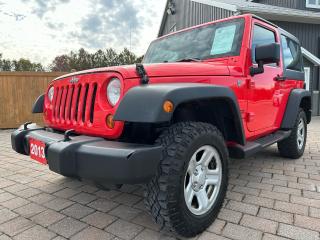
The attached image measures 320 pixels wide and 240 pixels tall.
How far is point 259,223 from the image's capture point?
234 centimetres

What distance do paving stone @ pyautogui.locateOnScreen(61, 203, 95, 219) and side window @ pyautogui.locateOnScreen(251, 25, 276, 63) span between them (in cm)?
222

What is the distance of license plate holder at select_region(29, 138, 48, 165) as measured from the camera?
2.18 meters

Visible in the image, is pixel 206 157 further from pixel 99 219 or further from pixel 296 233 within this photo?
pixel 99 219

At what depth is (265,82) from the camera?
3.32 meters

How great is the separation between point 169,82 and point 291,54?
3.07 m

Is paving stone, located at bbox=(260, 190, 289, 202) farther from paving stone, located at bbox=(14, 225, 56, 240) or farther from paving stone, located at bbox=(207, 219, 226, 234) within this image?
paving stone, located at bbox=(14, 225, 56, 240)

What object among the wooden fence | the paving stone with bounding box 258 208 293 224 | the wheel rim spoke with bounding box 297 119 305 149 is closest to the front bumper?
the paving stone with bounding box 258 208 293 224

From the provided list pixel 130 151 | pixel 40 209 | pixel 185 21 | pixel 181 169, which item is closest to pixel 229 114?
pixel 181 169

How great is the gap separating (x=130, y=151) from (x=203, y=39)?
6.30 ft

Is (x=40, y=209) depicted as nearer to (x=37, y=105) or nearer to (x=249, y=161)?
(x=37, y=105)

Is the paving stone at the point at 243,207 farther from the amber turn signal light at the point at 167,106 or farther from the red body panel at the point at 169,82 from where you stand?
the amber turn signal light at the point at 167,106

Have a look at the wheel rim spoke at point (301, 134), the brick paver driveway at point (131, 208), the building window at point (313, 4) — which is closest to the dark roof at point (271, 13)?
the building window at point (313, 4)

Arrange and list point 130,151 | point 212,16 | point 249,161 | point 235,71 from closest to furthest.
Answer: point 130,151
point 235,71
point 249,161
point 212,16

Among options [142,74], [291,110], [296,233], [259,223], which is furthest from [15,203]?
[291,110]
